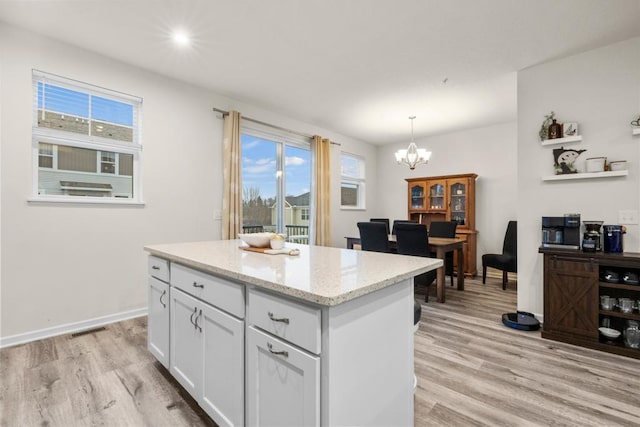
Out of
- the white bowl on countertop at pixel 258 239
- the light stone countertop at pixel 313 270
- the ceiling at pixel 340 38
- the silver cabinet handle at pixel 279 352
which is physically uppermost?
the ceiling at pixel 340 38

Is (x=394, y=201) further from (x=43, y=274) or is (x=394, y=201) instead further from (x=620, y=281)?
(x=43, y=274)

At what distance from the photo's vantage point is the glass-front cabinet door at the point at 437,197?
5477mm

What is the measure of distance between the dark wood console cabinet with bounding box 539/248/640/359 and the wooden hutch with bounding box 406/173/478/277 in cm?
250

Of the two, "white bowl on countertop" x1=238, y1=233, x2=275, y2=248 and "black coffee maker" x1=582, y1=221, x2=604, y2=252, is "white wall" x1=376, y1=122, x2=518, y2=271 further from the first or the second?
"white bowl on countertop" x1=238, y1=233, x2=275, y2=248

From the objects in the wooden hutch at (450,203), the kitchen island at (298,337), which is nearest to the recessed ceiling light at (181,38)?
the kitchen island at (298,337)

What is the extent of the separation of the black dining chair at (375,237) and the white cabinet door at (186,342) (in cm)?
259

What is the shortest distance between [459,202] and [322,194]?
2479 millimetres

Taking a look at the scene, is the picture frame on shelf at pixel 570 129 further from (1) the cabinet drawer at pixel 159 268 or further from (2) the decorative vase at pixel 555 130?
(1) the cabinet drawer at pixel 159 268

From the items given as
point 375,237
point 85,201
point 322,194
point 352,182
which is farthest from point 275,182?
point 85,201

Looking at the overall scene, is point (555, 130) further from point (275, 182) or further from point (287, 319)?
point (275, 182)

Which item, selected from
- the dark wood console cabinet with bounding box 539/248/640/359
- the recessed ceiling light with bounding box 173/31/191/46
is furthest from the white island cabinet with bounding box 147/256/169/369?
the dark wood console cabinet with bounding box 539/248/640/359

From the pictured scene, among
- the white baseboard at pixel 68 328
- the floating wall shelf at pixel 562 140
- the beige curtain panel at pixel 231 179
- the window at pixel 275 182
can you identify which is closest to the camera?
the white baseboard at pixel 68 328

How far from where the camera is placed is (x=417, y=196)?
19.1 ft

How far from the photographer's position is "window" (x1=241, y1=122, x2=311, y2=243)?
429 centimetres
